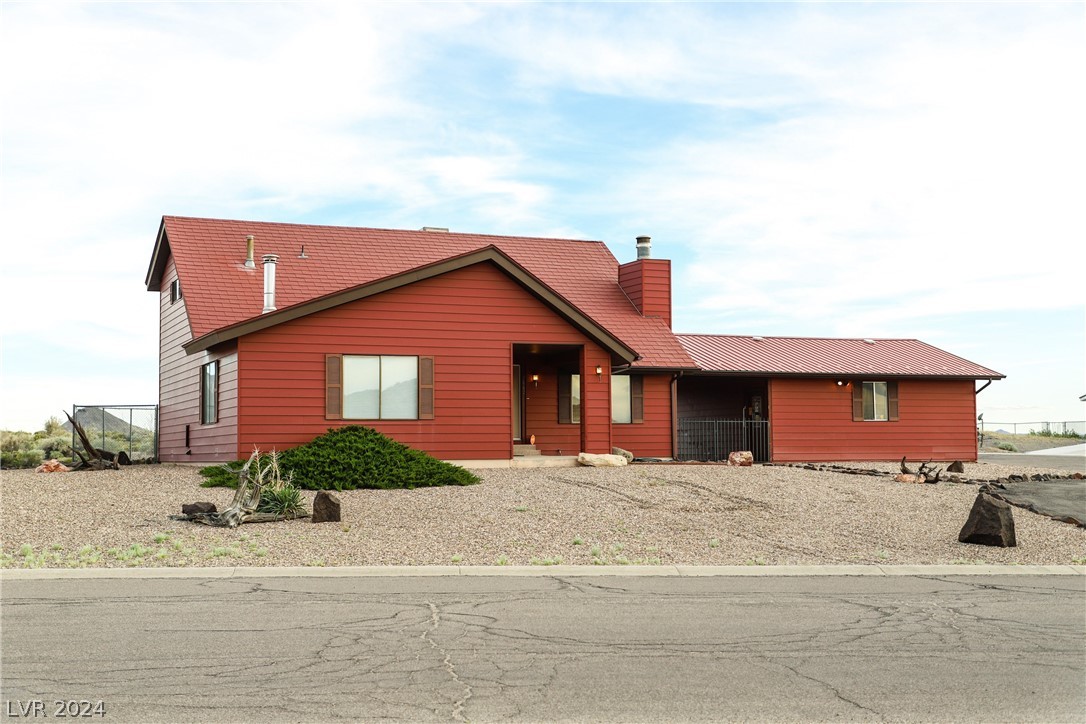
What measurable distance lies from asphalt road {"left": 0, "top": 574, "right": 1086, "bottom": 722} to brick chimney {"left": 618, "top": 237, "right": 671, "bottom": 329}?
20.6 meters

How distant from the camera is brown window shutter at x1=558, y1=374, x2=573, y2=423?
2889 centimetres

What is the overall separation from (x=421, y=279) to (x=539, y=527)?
980 centimetres

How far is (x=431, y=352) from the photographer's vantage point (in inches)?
925

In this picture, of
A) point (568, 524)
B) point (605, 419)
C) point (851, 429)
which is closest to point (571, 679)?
point (568, 524)

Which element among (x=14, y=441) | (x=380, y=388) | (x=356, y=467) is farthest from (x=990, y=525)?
(x=14, y=441)

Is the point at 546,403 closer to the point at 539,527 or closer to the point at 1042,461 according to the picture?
the point at 539,527

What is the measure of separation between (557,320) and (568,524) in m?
9.88

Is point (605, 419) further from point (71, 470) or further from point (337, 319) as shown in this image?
point (71, 470)

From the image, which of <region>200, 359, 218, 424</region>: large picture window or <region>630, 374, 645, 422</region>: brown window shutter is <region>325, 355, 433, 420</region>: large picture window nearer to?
<region>200, 359, 218, 424</region>: large picture window

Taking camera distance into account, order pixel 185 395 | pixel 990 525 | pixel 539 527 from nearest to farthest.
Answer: pixel 990 525
pixel 539 527
pixel 185 395

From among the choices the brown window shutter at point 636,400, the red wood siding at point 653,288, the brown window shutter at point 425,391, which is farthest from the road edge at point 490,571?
the red wood siding at point 653,288

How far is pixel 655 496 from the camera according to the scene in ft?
60.4

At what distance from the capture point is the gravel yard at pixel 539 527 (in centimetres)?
1292

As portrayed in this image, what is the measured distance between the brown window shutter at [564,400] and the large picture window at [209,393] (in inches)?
356
